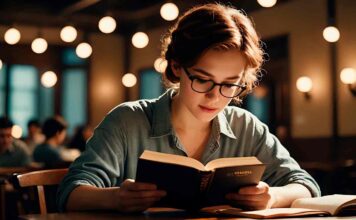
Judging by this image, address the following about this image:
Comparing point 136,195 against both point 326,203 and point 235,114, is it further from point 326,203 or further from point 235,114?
point 235,114

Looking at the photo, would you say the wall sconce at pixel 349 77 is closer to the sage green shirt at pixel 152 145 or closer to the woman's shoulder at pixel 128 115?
the sage green shirt at pixel 152 145

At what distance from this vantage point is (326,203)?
1841mm

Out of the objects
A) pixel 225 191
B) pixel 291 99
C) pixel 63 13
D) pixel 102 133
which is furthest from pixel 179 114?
pixel 63 13

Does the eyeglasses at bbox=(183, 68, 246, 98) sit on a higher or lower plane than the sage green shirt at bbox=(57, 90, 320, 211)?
higher

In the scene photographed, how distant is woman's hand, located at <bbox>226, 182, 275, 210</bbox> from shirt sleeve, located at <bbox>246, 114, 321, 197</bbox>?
1.15 feet

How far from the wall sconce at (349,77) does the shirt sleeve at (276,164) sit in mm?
5651

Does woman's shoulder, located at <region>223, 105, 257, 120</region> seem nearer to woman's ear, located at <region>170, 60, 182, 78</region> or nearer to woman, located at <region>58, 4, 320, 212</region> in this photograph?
woman, located at <region>58, 4, 320, 212</region>

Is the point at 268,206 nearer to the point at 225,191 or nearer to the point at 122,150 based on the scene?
the point at 225,191

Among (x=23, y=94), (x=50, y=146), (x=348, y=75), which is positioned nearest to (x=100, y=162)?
(x=50, y=146)

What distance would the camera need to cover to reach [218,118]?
86.3 inches

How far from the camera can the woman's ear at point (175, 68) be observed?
2.08 m

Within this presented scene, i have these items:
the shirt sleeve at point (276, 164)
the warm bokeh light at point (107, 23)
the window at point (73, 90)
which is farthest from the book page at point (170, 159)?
the window at point (73, 90)

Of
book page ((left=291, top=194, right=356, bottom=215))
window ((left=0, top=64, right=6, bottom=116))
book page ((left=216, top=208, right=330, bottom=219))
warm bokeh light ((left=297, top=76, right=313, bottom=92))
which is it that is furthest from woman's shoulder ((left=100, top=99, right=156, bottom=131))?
window ((left=0, top=64, right=6, bottom=116))

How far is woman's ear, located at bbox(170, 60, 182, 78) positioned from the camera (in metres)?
2.08
